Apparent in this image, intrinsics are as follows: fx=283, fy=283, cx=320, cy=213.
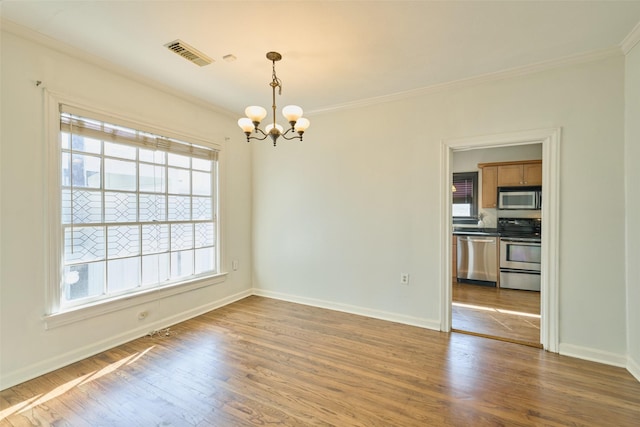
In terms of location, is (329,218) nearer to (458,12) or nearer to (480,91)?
(480,91)

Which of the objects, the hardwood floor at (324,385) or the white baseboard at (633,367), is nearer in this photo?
the hardwood floor at (324,385)

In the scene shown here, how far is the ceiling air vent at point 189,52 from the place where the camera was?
7.72 ft

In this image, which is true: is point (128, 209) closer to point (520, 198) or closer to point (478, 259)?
point (478, 259)

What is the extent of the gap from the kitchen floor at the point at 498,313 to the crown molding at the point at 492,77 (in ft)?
8.79

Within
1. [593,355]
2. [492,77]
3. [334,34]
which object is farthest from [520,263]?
[334,34]

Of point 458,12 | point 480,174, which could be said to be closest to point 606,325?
point 458,12

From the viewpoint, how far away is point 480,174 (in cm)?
551

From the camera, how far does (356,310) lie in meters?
3.70

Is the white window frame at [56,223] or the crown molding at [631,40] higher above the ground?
the crown molding at [631,40]

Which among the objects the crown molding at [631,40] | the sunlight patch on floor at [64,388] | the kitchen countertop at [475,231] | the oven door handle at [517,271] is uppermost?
the crown molding at [631,40]

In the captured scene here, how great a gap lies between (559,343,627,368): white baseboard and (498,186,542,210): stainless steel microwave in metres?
3.02

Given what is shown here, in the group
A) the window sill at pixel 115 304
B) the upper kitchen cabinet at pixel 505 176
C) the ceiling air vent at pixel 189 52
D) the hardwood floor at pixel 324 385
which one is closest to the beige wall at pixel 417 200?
the hardwood floor at pixel 324 385

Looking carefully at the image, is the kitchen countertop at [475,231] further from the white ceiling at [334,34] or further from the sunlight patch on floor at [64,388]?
the sunlight patch on floor at [64,388]

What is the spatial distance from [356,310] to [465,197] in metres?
3.59
